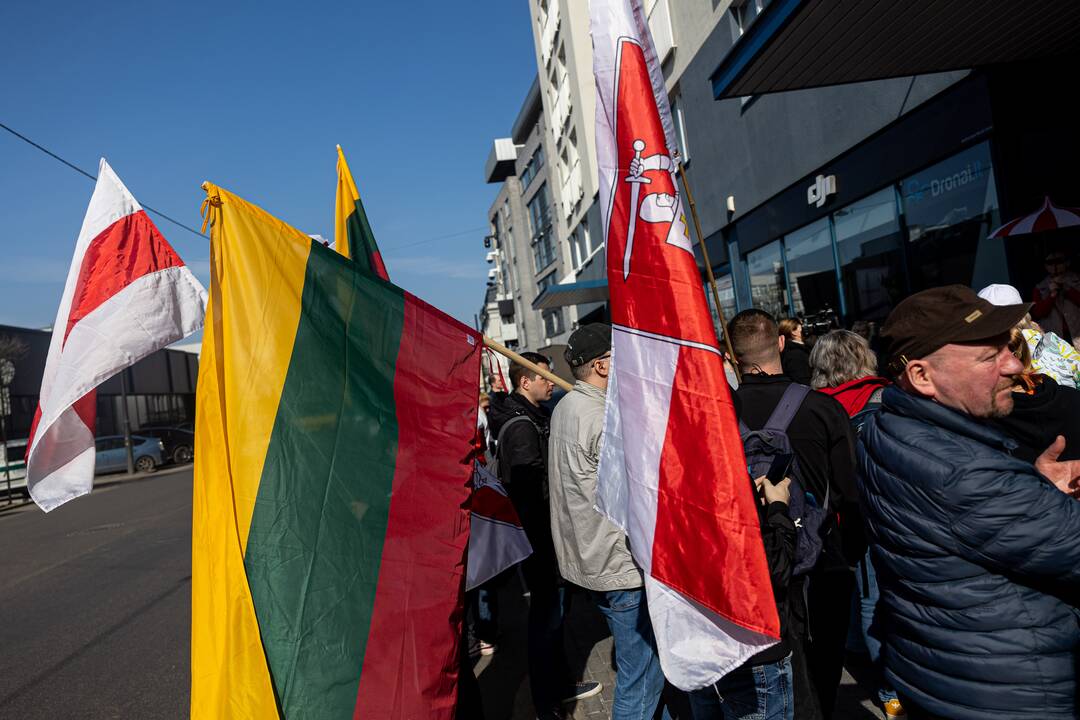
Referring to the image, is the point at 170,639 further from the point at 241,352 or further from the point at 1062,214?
the point at 1062,214

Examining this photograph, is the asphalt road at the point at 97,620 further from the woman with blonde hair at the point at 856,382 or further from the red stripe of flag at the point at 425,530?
the woman with blonde hair at the point at 856,382

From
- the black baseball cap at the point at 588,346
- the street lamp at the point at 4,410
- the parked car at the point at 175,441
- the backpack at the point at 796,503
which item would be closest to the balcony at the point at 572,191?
the street lamp at the point at 4,410

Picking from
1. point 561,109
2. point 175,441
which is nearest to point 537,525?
point 561,109

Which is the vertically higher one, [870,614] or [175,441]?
[175,441]

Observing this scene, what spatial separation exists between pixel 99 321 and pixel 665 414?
2254mm

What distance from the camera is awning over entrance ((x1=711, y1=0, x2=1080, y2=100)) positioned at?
642 centimetres

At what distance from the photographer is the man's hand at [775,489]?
2.56m

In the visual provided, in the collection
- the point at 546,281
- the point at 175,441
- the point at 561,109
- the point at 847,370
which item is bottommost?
the point at 175,441

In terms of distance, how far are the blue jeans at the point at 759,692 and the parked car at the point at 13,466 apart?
78.2 feet

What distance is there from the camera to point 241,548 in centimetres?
250

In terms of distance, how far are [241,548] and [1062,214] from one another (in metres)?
6.84

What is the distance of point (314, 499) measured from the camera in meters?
2.64

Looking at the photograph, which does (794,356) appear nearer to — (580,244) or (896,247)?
(896,247)

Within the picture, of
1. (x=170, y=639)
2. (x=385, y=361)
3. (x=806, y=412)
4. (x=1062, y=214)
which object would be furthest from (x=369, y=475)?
(x=1062, y=214)
